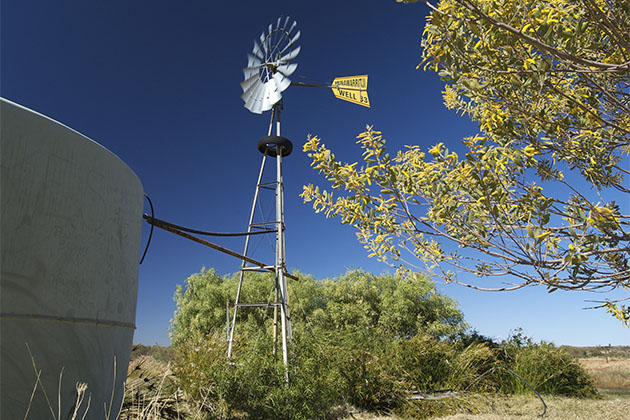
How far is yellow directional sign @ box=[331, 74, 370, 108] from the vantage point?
745cm

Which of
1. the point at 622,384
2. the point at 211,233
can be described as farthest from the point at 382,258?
the point at 622,384

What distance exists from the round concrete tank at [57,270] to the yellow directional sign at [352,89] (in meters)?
5.48

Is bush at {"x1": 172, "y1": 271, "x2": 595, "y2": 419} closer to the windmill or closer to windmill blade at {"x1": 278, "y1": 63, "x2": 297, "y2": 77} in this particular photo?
the windmill

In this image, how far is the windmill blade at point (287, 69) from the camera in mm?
8766

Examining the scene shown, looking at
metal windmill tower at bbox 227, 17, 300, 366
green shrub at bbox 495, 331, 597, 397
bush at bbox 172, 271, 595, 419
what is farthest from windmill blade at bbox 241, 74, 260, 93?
green shrub at bbox 495, 331, 597, 397

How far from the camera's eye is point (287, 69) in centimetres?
885

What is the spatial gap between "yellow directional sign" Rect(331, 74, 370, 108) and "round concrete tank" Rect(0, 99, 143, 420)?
5.48 m

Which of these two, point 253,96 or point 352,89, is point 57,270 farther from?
point 253,96

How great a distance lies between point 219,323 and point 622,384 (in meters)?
16.2

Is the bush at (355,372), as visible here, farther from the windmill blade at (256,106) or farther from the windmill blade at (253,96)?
the windmill blade at (253,96)

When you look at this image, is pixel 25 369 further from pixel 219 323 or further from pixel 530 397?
pixel 219 323

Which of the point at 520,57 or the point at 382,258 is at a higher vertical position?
the point at 520,57

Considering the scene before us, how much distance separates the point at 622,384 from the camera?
1431 centimetres

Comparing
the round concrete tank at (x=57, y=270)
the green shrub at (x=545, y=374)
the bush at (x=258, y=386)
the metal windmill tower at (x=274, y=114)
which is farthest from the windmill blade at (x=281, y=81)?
the green shrub at (x=545, y=374)
